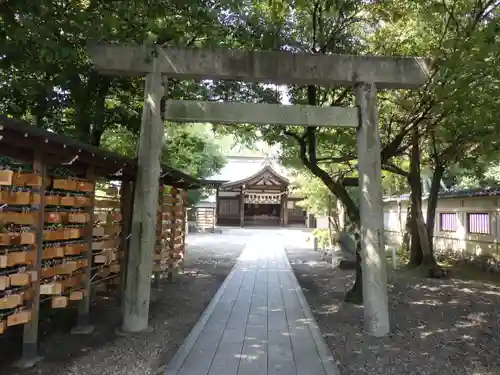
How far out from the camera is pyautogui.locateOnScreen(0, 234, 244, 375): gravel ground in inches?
165

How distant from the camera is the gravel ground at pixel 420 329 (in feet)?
14.9

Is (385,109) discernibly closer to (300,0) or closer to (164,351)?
(300,0)

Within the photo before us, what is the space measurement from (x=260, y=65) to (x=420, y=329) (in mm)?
4297

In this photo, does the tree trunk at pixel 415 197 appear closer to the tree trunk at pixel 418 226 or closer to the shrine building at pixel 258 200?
the tree trunk at pixel 418 226

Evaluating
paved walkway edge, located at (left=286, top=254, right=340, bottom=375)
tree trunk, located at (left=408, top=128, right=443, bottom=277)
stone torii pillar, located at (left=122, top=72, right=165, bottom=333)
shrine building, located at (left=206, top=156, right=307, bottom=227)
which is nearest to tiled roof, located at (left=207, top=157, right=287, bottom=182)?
shrine building, located at (left=206, top=156, right=307, bottom=227)

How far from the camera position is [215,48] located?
5.60 meters

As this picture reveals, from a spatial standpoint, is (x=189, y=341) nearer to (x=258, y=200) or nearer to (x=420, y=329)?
(x=420, y=329)

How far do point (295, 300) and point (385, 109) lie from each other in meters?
5.20

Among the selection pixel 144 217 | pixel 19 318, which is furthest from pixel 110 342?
pixel 144 217

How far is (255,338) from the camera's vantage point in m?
5.25

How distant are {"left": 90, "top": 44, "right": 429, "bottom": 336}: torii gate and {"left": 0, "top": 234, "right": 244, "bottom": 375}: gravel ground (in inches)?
16.6

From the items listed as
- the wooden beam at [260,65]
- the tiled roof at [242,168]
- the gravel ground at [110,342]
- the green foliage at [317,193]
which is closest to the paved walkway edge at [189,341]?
the gravel ground at [110,342]

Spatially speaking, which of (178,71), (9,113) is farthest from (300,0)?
(9,113)

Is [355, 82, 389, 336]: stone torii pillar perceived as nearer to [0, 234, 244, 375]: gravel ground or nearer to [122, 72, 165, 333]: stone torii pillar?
[0, 234, 244, 375]: gravel ground
